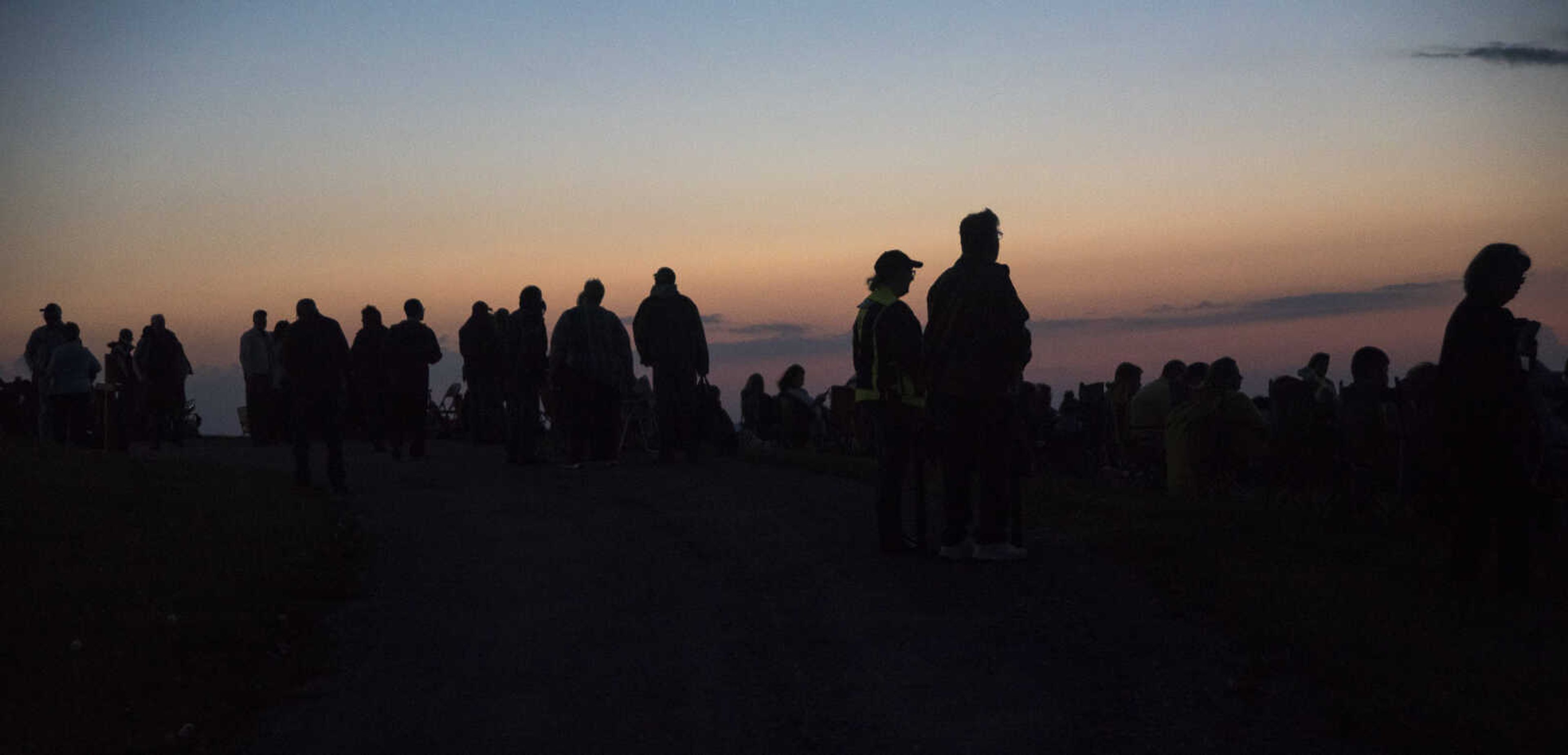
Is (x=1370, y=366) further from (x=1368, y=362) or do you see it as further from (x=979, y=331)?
(x=979, y=331)

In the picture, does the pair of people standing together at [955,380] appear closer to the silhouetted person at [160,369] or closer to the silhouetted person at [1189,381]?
the silhouetted person at [1189,381]

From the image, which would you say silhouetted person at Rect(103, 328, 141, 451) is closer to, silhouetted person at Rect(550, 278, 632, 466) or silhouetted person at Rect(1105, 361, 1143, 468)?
silhouetted person at Rect(550, 278, 632, 466)

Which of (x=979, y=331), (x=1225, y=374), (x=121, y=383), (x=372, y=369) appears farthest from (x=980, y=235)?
(x=121, y=383)

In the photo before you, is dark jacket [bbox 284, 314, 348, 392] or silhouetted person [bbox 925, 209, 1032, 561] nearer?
silhouetted person [bbox 925, 209, 1032, 561]

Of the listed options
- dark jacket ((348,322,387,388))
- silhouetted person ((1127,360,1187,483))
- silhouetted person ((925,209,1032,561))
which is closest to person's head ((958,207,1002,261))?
silhouetted person ((925,209,1032,561))

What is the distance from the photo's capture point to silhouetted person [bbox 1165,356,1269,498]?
16125 mm

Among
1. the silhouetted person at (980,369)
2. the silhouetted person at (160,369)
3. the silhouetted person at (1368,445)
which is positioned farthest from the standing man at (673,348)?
the silhouetted person at (160,369)

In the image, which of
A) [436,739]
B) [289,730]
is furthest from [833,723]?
[289,730]

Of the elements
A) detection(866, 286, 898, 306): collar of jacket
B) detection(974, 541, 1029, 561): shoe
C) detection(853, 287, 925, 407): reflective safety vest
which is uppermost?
detection(866, 286, 898, 306): collar of jacket

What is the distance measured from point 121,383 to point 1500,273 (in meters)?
21.6

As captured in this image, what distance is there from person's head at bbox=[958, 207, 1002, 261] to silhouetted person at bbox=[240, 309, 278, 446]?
17629 millimetres

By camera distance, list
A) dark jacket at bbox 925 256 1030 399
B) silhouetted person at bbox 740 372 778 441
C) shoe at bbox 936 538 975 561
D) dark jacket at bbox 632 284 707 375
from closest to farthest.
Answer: dark jacket at bbox 925 256 1030 399 < shoe at bbox 936 538 975 561 < dark jacket at bbox 632 284 707 375 < silhouetted person at bbox 740 372 778 441

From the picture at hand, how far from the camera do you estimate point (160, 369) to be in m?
25.3

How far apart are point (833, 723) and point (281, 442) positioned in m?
22.6
